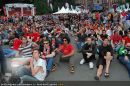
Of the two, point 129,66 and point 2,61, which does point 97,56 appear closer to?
point 129,66

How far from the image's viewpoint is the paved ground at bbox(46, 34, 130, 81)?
12133mm

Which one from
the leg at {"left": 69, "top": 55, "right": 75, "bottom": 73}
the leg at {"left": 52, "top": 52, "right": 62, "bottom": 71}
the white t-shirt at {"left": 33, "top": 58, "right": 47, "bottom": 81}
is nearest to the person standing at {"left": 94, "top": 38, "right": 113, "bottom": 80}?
the leg at {"left": 69, "top": 55, "right": 75, "bottom": 73}

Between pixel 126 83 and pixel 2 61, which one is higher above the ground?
pixel 2 61

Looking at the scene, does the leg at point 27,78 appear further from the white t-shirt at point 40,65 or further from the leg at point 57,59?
the leg at point 57,59

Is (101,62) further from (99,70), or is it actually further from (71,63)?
(71,63)

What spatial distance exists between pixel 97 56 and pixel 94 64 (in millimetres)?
664

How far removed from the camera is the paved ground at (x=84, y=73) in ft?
39.8

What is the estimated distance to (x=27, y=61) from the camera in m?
12.2

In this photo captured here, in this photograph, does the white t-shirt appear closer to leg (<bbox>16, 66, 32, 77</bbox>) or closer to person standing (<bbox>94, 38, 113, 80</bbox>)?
leg (<bbox>16, 66, 32, 77</bbox>)

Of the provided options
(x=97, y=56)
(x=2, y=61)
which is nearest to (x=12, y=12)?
(x=97, y=56)

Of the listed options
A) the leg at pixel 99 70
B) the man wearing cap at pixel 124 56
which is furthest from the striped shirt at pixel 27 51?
the man wearing cap at pixel 124 56

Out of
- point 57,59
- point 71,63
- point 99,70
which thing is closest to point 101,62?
point 99,70

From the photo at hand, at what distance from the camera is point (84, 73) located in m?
12.7

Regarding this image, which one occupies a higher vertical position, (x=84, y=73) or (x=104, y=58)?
(x=104, y=58)
